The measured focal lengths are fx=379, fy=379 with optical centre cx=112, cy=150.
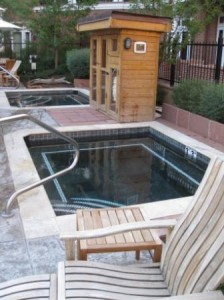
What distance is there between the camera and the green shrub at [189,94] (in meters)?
7.74

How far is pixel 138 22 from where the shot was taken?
7.35m

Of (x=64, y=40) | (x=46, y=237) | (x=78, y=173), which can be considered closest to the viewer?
(x=46, y=237)

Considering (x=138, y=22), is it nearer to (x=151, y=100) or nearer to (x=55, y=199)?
(x=151, y=100)

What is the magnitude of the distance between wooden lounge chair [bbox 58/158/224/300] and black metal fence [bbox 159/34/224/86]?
7.06 m

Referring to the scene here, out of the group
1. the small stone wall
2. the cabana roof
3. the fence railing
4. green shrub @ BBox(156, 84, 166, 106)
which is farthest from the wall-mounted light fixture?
green shrub @ BBox(156, 84, 166, 106)

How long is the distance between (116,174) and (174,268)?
366cm

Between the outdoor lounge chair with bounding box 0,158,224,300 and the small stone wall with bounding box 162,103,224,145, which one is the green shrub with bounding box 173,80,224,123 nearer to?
the small stone wall with bounding box 162,103,224,145

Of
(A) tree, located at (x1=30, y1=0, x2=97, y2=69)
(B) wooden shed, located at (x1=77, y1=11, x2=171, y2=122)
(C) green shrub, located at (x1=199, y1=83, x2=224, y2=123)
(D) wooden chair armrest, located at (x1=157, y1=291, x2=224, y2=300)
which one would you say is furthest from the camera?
(A) tree, located at (x1=30, y1=0, x2=97, y2=69)

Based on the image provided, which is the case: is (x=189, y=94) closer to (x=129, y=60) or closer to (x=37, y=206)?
(x=129, y=60)

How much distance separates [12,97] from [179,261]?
10.8 meters

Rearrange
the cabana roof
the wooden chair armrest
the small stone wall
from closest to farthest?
the wooden chair armrest < the small stone wall < the cabana roof

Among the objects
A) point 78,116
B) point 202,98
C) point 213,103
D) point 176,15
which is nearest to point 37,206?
point 213,103

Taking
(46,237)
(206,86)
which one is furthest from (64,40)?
(46,237)

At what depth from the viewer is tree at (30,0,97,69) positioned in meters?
14.4
